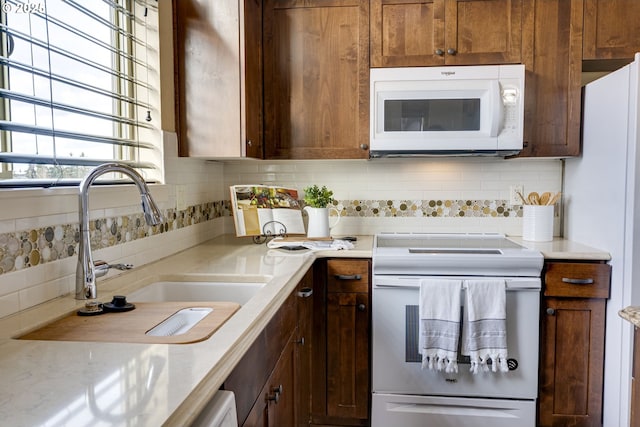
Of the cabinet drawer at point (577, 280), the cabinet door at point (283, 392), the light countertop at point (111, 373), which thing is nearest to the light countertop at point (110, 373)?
the light countertop at point (111, 373)

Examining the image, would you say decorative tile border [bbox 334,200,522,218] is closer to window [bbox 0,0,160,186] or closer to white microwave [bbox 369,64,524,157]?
white microwave [bbox 369,64,524,157]

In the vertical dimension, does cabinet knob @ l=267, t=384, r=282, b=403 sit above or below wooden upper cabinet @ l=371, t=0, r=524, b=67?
below

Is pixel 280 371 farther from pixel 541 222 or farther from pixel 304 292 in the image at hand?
pixel 541 222

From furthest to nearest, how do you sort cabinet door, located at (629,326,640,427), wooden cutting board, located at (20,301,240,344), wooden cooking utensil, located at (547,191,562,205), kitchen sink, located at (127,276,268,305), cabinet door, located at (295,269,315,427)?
1. wooden cooking utensil, located at (547,191,562,205)
2. cabinet door, located at (295,269,315,427)
3. kitchen sink, located at (127,276,268,305)
4. cabinet door, located at (629,326,640,427)
5. wooden cutting board, located at (20,301,240,344)

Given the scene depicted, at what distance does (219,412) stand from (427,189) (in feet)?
7.04

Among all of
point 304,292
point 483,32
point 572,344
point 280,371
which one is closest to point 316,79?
point 483,32

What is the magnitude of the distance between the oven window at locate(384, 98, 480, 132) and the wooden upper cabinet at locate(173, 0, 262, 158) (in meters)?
0.72

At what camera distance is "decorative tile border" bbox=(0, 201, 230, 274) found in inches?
47.1

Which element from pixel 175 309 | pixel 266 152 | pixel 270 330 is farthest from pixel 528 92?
pixel 175 309

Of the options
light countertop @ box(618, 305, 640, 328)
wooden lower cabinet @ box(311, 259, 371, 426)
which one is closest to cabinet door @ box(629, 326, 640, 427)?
light countertop @ box(618, 305, 640, 328)

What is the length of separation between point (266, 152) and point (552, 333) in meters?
1.63

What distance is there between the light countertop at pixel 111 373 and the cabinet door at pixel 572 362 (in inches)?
56.0

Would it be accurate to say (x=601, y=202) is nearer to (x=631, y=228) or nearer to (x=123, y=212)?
(x=631, y=228)

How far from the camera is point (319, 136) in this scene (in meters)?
2.50
